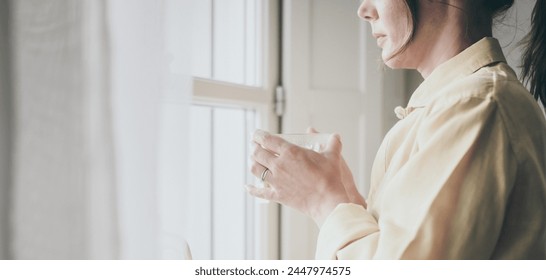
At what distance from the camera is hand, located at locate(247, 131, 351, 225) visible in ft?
2.13

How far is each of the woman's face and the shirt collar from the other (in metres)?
0.06

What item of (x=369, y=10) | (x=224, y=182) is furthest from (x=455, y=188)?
(x=224, y=182)

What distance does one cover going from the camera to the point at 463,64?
0.66 metres

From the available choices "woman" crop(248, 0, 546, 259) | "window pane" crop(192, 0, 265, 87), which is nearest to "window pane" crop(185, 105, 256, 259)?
"window pane" crop(192, 0, 265, 87)

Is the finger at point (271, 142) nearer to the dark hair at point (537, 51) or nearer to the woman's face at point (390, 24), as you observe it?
the woman's face at point (390, 24)

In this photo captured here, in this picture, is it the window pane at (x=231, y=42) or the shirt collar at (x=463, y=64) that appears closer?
the shirt collar at (x=463, y=64)

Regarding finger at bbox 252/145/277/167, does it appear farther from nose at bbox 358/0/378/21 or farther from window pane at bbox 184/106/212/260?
window pane at bbox 184/106/212/260

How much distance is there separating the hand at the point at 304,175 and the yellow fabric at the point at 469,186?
0.23 feet

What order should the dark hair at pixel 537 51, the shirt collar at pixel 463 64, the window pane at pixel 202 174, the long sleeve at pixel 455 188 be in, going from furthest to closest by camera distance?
the window pane at pixel 202 174 < the dark hair at pixel 537 51 < the shirt collar at pixel 463 64 < the long sleeve at pixel 455 188

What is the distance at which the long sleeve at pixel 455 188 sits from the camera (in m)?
0.51

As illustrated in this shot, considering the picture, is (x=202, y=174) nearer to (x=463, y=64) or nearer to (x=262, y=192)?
(x=262, y=192)

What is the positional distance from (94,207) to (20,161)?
0.43 ft

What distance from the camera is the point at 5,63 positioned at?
2.19 feet

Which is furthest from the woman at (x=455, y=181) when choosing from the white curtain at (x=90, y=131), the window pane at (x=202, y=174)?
the window pane at (x=202, y=174)
